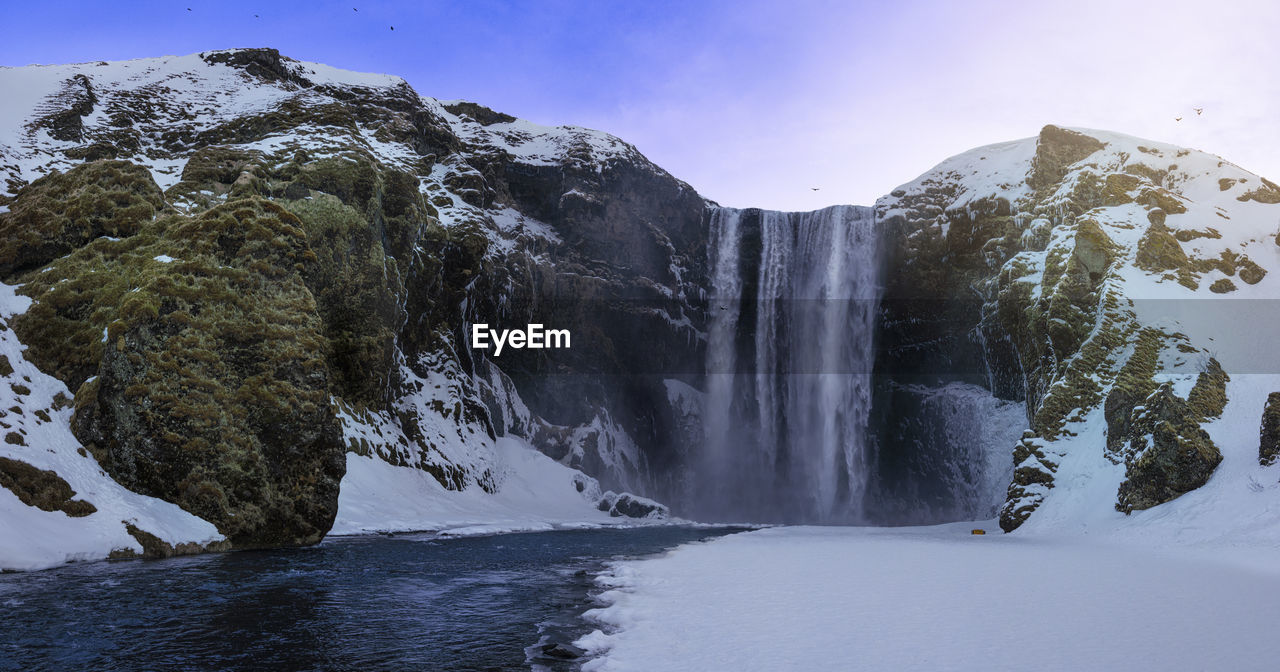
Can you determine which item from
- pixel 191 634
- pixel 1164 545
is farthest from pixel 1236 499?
pixel 191 634

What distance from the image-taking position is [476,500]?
148ft

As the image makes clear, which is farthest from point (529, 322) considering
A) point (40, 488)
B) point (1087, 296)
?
point (40, 488)

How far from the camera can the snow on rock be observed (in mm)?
15664

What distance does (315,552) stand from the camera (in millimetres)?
21094

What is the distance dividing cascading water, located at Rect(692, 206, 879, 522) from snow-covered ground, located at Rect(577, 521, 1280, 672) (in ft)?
137

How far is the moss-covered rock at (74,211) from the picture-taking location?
26500 millimetres

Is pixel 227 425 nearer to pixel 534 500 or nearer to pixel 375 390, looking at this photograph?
pixel 375 390

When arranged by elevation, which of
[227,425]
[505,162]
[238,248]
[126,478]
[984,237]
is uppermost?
[505,162]

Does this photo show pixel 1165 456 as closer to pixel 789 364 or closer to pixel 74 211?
pixel 789 364

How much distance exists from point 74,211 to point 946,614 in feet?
108

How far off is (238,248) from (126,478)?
8658mm

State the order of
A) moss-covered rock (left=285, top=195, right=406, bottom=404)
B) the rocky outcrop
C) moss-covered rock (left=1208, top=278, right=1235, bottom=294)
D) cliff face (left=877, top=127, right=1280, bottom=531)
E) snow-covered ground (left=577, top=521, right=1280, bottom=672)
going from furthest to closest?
moss-covered rock (left=285, top=195, right=406, bottom=404)
moss-covered rock (left=1208, top=278, right=1235, bottom=294)
cliff face (left=877, top=127, right=1280, bottom=531)
the rocky outcrop
snow-covered ground (left=577, top=521, right=1280, bottom=672)

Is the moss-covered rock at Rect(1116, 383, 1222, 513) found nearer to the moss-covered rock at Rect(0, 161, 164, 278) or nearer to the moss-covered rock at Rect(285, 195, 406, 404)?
the moss-covered rock at Rect(285, 195, 406, 404)

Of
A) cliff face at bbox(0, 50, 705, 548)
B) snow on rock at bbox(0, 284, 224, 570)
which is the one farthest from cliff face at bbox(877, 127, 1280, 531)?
snow on rock at bbox(0, 284, 224, 570)
